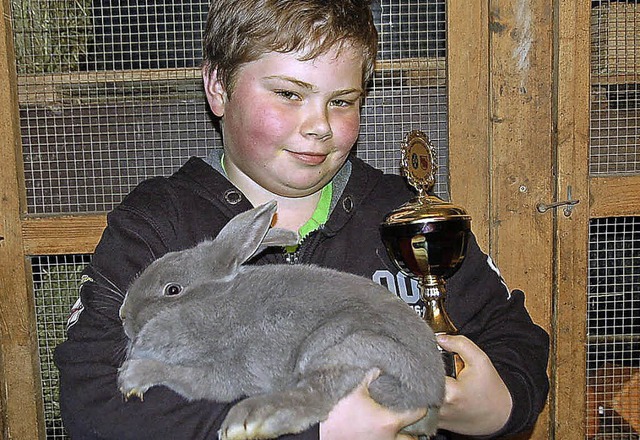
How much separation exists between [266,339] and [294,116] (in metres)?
0.47

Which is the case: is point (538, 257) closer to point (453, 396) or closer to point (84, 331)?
point (453, 396)

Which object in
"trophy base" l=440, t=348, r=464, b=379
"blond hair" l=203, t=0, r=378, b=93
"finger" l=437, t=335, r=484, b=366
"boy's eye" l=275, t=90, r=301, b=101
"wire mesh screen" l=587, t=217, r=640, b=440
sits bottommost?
"wire mesh screen" l=587, t=217, r=640, b=440

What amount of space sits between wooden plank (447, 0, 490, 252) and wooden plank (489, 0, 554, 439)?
0.07 feet

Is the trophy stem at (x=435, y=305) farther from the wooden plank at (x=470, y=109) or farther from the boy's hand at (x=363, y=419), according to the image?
the wooden plank at (x=470, y=109)

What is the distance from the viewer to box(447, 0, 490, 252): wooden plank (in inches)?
77.1

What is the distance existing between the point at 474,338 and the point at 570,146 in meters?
0.68

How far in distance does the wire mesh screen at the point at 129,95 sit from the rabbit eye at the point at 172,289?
0.87m

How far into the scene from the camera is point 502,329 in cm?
156

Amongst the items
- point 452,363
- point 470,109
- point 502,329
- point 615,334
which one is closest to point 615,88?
point 470,109

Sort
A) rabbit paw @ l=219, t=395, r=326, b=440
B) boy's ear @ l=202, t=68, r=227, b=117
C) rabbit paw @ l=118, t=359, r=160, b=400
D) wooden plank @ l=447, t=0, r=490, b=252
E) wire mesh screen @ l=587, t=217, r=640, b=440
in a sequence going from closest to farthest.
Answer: rabbit paw @ l=219, t=395, r=326, b=440
rabbit paw @ l=118, t=359, r=160, b=400
boy's ear @ l=202, t=68, r=227, b=117
wooden plank @ l=447, t=0, r=490, b=252
wire mesh screen @ l=587, t=217, r=640, b=440

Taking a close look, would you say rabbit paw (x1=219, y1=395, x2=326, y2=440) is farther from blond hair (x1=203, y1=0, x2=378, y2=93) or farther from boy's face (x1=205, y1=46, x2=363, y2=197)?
blond hair (x1=203, y1=0, x2=378, y2=93)

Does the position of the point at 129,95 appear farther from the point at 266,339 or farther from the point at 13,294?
the point at 266,339

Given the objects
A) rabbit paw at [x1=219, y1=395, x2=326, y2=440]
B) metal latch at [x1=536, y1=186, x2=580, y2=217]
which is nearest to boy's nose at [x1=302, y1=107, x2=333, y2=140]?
Answer: rabbit paw at [x1=219, y1=395, x2=326, y2=440]

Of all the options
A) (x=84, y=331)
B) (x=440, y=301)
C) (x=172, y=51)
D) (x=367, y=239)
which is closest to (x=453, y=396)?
(x=440, y=301)
